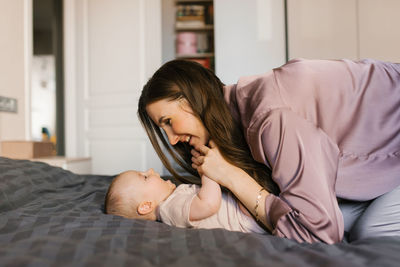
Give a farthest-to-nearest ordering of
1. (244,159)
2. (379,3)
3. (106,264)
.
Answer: (379,3), (244,159), (106,264)

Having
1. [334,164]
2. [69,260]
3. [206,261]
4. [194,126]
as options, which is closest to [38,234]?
[69,260]

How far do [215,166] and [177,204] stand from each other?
6.8 inches

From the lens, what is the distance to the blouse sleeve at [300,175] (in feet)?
2.57

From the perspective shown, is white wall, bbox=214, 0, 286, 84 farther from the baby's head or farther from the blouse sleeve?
the blouse sleeve

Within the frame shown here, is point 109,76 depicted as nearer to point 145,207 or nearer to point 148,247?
point 145,207

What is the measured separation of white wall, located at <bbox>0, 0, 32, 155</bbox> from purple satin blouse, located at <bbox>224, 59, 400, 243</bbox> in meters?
2.14

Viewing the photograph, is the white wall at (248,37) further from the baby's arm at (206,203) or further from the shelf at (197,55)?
the baby's arm at (206,203)

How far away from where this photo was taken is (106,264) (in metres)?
0.57

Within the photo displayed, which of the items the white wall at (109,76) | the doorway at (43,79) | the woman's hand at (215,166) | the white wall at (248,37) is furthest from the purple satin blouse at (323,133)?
the doorway at (43,79)

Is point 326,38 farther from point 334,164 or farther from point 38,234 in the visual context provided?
point 38,234

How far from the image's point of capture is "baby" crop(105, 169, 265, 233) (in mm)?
1000

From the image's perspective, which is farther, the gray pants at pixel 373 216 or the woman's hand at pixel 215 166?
the woman's hand at pixel 215 166

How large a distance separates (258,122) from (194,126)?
0.96 feet

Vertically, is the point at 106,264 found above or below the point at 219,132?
below
